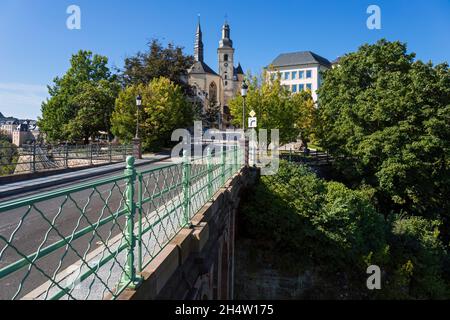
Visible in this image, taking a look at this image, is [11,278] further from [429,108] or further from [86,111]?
[86,111]

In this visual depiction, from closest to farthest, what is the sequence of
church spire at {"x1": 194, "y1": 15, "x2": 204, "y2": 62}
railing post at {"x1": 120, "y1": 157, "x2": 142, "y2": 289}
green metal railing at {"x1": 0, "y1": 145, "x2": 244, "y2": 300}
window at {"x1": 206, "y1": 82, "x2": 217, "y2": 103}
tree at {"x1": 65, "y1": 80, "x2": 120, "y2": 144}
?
green metal railing at {"x1": 0, "y1": 145, "x2": 244, "y2": 300}, railing post at {"x1": 120, "y1": 157, "x2": 142, "y2": 289}, tree at {"x1": 65, "y1": 80, "x2": 120, "y2": 144}, window at {"x1": 206, "y1": 82, "x2": 217, "y2": 103}, church spire at {"x1": 194, "y1": 15, "x2": 204, "y2": 62}

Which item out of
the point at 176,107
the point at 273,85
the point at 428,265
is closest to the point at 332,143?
the point at 273,85

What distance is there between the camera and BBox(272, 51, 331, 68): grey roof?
6325 cm

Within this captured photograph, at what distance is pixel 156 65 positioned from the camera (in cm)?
3447

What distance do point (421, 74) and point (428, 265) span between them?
11.4 metres

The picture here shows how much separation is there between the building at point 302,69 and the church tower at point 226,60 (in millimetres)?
18870

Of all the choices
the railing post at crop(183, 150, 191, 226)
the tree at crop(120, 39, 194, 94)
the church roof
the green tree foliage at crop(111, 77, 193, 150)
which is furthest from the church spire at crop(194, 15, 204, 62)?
the railing post at crop(183, 150, 191, 226)

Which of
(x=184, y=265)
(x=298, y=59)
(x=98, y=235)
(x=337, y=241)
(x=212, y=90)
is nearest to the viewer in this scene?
(x=98, y=235)

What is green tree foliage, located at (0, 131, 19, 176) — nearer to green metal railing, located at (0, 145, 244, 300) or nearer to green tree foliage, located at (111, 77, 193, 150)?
green metal railing, located at (0, 145, 244, 300)

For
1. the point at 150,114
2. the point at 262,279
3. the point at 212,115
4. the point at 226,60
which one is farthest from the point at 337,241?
the point at 226,60

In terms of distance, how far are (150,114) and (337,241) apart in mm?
18354

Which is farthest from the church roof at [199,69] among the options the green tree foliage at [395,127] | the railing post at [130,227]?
the railing post at [130,227]

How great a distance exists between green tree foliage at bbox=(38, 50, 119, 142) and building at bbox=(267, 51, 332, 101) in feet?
121

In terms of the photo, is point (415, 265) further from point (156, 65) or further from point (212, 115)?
point (212, 115)
